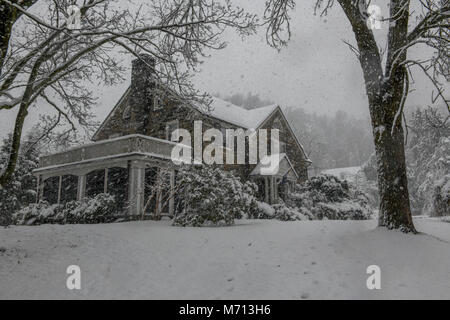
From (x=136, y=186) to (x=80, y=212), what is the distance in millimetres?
2617

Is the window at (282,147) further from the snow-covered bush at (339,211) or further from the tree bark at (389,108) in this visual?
the tree bark at (389,108)

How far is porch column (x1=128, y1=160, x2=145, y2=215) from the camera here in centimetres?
1586

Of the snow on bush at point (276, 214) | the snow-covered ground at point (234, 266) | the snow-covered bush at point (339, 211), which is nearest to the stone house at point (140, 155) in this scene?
the snow on bush at point (276, 214)

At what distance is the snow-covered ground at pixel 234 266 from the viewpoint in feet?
16.6

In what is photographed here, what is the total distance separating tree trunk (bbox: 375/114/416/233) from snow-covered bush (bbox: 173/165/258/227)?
5.05 m

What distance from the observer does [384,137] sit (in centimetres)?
820

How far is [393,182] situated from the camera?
312 inches

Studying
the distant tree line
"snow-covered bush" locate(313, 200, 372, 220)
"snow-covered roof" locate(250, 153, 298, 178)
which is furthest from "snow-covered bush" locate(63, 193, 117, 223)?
the distant tree line

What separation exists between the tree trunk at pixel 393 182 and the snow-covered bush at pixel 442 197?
12778 millimetres

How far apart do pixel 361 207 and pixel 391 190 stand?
12.6m
